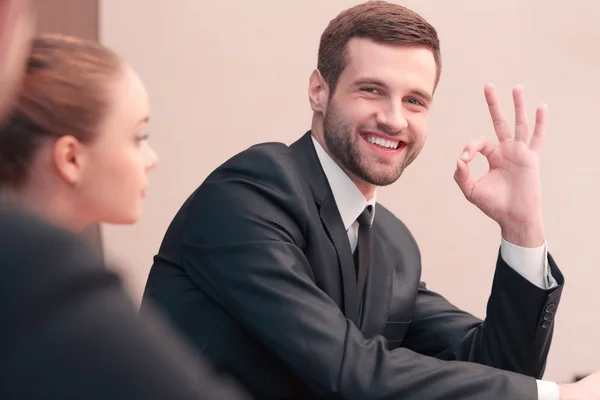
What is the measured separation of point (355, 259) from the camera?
4.72 ft

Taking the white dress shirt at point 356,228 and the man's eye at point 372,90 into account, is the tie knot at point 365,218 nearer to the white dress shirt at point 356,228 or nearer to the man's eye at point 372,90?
the white dress shirt at point 356,228

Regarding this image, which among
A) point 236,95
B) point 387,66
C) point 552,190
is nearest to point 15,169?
point 387,66

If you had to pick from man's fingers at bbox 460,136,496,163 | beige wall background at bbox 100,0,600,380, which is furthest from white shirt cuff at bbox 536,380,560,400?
beige wall background at bbox 100,0,600,380

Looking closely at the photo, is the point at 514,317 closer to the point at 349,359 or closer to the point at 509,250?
the point at 509,250

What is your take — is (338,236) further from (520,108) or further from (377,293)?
(520,108)

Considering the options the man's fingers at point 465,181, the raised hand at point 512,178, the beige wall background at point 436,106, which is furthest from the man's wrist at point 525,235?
the beige wall background at point 436,106

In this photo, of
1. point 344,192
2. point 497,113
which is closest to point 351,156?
point 344,192

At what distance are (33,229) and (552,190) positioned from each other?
2.53 m

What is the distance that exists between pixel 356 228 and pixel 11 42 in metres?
1.14

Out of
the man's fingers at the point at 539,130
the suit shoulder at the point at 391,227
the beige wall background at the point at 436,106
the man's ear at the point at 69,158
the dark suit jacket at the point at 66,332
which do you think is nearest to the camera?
the dark suit jacket at the point at 66,332

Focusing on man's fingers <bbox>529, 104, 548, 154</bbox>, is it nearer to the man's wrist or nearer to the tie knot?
the man's wrist

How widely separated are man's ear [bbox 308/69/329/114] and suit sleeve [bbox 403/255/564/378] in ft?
1.43

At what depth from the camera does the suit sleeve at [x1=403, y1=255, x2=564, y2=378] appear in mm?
1394

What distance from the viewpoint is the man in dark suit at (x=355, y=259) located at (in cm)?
119
